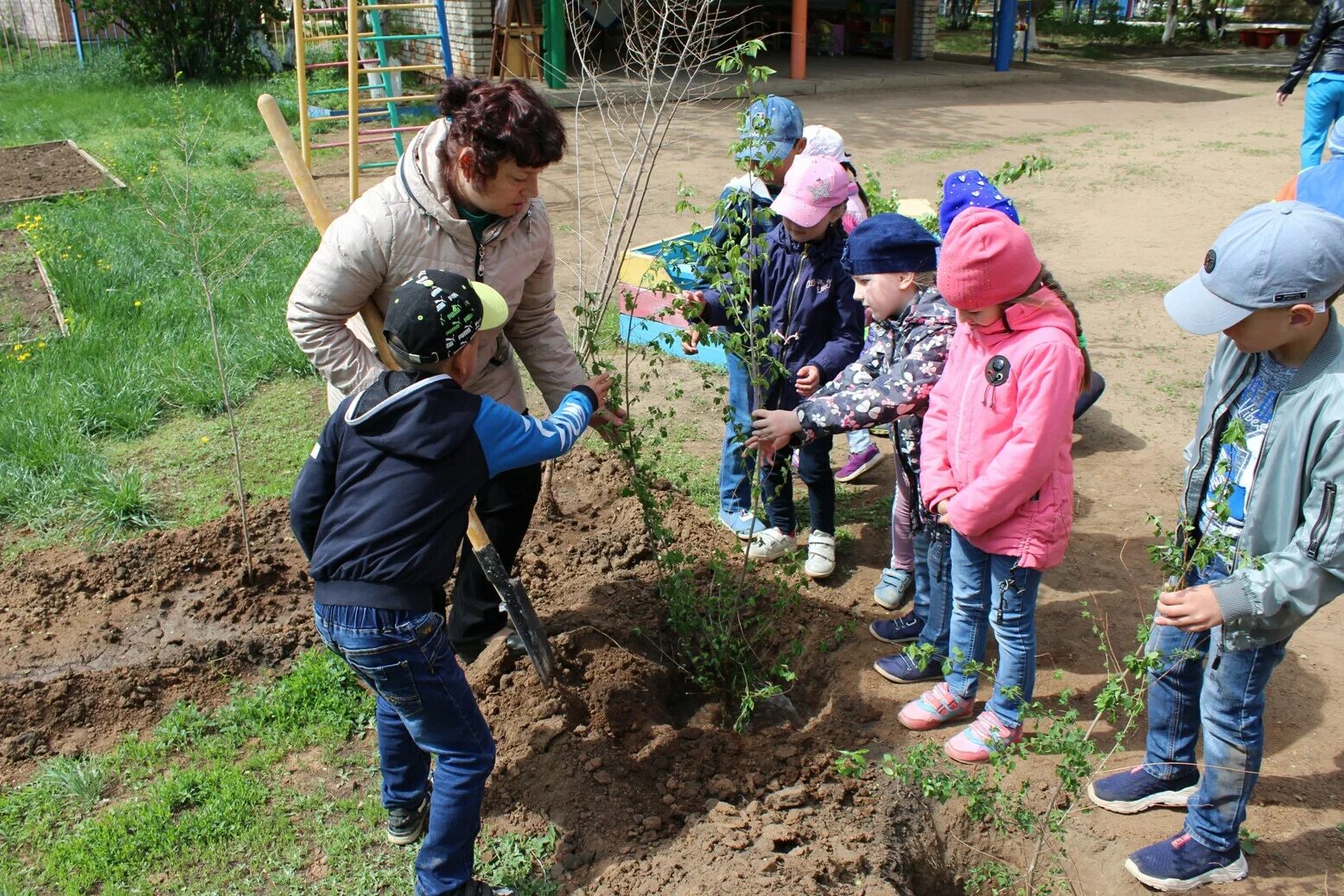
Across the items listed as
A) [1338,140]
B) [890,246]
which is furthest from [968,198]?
[1338,140]

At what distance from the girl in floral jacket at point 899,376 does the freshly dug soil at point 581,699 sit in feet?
1.66

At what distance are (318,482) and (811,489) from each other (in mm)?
2102

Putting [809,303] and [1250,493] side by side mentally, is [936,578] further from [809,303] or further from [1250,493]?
[1250,493]

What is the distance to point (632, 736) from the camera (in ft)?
10.4

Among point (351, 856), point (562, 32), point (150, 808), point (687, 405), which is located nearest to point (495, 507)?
point (351, 856)

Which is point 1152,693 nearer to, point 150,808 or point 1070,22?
point 150,808

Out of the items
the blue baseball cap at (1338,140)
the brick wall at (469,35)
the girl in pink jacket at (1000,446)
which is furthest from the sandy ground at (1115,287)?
the brick wall at (469,35)

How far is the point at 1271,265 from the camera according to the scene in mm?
2096

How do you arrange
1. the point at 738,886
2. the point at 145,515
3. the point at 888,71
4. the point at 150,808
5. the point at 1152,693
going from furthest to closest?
the point at 888,71 < the point at 145,515 < the point at 150,808 < the point at 1152,693 < the point at 738,886

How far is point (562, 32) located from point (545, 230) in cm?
1231

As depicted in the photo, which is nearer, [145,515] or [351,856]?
[351,856]

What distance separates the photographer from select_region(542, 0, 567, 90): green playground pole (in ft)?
46.0

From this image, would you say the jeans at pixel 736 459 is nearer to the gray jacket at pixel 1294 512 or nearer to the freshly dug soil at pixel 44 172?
the gray jacket at pixel 1294 512

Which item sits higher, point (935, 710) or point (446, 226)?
point (446, 226)
